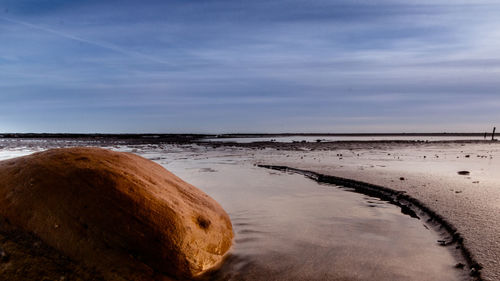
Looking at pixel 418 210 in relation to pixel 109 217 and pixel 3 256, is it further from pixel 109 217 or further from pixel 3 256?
pixel 3 256

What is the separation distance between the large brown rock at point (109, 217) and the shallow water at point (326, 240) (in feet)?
1.43

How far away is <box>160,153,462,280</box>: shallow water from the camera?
10.5 feet

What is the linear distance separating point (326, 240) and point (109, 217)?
254 cm

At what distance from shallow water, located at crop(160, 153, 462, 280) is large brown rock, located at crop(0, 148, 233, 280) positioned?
437mm

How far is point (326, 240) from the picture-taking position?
13.4ft

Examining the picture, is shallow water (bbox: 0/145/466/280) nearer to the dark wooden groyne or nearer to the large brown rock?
the dark wooden groyne

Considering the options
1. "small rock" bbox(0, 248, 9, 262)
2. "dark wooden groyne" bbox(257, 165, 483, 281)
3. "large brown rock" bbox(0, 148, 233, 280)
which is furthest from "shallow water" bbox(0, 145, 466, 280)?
"small rock" bbox(0, 248, 9, 262)

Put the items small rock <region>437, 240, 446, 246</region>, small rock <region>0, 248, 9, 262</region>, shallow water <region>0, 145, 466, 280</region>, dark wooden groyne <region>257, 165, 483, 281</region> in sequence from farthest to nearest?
small rock <region>437, 240, 446, 246</region>
dark wooden groyne <region>257, 165, 483, 281</region>
shallow water <region>0, 145, 466, 280</region>
small rock <region>0, 248, 9, 262</region>

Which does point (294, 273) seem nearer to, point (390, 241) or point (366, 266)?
point (366, 266)

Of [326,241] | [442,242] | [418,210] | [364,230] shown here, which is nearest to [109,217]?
[326,241]

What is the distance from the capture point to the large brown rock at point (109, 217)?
3.05 m

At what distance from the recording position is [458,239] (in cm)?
383

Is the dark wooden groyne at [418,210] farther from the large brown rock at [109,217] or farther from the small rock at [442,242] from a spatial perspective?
the large brown rock at [109,217]

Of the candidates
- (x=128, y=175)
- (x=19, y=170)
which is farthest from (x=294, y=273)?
(x=19, y=170)
